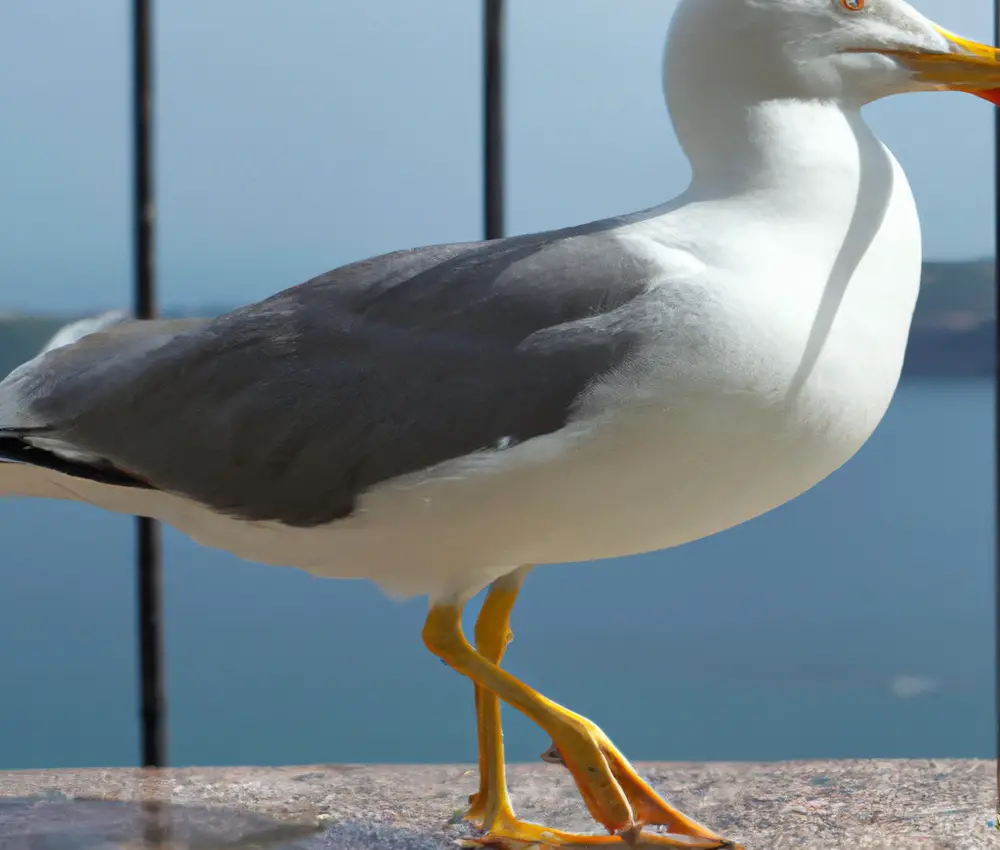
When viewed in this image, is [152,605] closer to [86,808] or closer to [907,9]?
[86,808]

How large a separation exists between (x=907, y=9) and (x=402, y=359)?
27.8 inches

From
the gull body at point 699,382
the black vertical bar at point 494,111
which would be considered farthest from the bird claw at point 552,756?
the black vertical bar at point 494,111

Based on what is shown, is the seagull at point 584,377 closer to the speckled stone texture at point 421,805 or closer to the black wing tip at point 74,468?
the black wing tip at point 74,468

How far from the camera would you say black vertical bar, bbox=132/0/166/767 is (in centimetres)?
231

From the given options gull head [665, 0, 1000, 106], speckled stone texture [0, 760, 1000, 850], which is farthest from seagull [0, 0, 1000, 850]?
speckled stone texture [0, 760, 1000, 850]

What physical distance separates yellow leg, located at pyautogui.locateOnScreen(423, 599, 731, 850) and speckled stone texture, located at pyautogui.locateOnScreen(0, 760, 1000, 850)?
28 centimetres

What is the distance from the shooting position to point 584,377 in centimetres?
129

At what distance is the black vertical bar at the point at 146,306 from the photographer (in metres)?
2.31

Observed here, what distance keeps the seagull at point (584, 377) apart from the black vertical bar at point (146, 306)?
83 cm

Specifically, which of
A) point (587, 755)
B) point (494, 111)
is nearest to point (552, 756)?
point (587, 755)

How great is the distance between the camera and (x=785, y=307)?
1330 millimetres

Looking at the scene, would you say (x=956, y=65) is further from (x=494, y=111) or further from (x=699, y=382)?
(x=494, y=111)

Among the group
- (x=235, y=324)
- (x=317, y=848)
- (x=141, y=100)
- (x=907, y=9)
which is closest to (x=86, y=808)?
(x=317, y=848)

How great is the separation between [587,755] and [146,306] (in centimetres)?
130
